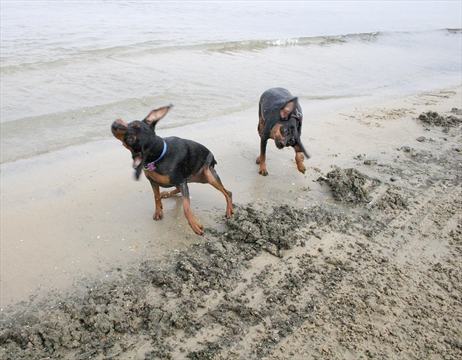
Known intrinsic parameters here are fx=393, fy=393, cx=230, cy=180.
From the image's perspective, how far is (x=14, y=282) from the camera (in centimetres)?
344

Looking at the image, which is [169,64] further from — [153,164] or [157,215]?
[153,164]

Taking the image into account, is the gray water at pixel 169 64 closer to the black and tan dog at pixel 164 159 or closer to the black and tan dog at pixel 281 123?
the black and tan dog at pixel 281 123

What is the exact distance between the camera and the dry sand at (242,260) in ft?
9.23

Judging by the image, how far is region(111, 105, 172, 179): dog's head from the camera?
328 centimetres

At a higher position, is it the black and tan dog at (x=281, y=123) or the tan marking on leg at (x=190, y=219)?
the black and tan dog at (x=281, y=123)

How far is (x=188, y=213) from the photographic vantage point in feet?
13.2

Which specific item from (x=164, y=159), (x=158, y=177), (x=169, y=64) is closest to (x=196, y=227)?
(x=158, y=177)

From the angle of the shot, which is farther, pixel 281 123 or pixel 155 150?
pixel 281 123

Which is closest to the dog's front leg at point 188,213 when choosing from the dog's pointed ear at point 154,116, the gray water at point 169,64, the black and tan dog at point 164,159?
the black and tan dog at point 164,159

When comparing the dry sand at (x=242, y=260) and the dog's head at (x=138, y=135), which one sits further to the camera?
the dog's head at (x=138, y=135)

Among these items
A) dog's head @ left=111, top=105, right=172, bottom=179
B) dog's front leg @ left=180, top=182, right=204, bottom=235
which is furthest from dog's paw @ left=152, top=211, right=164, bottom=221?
dog's head @ left=111, top=105, right=172, bottom=179

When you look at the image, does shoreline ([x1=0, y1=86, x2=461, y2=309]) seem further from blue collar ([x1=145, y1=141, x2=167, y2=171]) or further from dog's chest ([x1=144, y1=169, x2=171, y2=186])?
blue collar ([x1=145, y1=141, x2=167, y2=171])

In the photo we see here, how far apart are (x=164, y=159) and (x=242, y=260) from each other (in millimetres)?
1210

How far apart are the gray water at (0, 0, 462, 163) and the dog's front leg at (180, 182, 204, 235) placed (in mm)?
3215
